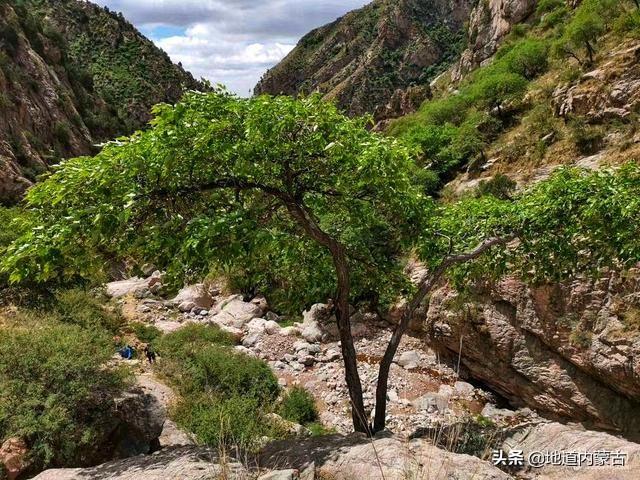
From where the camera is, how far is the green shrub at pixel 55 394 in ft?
27.2

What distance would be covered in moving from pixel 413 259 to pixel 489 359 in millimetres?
6136

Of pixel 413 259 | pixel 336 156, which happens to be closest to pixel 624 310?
pixel 413 259

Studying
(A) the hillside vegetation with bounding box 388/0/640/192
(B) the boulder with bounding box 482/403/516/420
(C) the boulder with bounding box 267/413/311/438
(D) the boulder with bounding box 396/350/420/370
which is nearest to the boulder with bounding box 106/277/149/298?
(D) the boulder with bounding box 396/350/420/370

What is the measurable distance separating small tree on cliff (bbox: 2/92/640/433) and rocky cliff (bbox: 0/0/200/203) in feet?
59.5

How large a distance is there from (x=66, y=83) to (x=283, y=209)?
56.0 m

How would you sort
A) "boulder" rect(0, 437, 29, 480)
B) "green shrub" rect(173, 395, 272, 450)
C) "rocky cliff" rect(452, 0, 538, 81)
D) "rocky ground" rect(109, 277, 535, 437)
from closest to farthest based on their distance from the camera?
1. "boulder" rect(0, 437, 29, 480)
2. "green shrub" rect(173, 395, 272, 450)
3. "rocky ground" rect(109, 277, 535, 437)
4. "rocky cliff" rect(452, 0, 538, 81)

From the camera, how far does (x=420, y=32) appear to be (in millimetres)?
110375

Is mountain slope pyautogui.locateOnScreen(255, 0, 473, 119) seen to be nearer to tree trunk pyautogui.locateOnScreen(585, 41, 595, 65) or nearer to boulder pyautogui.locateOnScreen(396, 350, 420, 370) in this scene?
tree trunk pyautogui.locateOnScreen(585, 41, 595, 65)

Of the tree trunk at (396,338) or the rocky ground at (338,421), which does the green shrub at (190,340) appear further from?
the tree trunk at (396,338)

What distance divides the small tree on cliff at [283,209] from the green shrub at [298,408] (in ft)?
19.1

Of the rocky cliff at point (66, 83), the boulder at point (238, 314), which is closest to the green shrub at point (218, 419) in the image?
the boulder at point (238, 314)

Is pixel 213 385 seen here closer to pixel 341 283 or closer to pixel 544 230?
pixel 341 283

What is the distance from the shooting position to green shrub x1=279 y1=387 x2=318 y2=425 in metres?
13.1

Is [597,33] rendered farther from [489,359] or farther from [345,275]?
[345,275]
